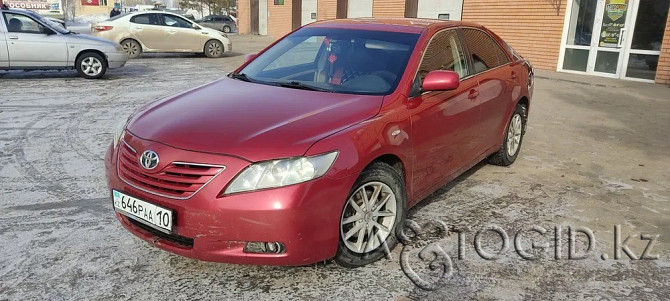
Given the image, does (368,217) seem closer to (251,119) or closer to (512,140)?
(251,119)

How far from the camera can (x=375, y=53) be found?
3879mm

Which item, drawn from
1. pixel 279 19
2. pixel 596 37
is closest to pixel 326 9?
pixel 279 19

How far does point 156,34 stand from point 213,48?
6.28 feet

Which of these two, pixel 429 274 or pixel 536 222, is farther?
pixel 536 222

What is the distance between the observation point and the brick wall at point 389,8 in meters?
19.0

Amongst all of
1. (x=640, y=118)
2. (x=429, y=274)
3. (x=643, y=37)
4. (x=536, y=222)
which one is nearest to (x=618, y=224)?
(x=536, y=222)

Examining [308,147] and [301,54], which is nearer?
[308,147]

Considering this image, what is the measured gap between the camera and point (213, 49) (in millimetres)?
16578

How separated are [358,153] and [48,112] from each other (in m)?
6.34

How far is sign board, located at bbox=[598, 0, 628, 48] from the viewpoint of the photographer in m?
12.1

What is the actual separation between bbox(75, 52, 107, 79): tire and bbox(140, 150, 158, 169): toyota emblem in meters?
9.10

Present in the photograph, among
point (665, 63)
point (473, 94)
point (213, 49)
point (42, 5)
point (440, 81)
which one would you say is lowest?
point (213, 49)

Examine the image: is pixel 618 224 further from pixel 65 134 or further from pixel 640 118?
pixel 65 134

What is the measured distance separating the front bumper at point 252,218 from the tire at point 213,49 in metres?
14.3
